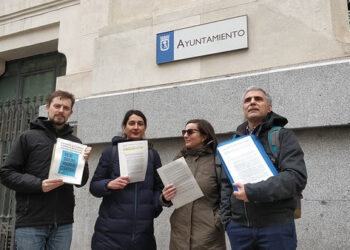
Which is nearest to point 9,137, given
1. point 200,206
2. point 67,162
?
point 67,162

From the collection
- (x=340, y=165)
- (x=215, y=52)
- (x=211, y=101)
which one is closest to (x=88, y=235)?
(x=211, y=101)

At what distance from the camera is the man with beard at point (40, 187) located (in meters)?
2.82

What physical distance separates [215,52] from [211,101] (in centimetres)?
64

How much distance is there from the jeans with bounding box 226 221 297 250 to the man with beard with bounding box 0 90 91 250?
4.56ft

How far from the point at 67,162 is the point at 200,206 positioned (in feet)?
3.63

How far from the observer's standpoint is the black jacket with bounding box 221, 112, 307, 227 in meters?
2.22

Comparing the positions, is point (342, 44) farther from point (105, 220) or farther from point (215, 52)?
point (105, 220)

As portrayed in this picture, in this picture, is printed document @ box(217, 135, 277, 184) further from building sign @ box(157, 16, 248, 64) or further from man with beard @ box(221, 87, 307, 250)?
building sign @ box(157, 16, 248, 64)

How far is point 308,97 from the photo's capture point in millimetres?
3719

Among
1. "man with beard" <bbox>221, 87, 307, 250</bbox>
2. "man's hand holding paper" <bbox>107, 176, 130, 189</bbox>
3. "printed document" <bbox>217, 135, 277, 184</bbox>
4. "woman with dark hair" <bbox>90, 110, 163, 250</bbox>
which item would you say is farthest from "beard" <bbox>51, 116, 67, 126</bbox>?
"man with beard" <bbox>221, 87, 307, 250</bbox>

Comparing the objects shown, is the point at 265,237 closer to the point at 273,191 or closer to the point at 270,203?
the point at 270,203

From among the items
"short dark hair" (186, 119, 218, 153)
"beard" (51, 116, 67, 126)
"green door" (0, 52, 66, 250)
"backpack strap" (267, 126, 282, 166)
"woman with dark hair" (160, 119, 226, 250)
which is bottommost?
"woman with dark hair" (160, 119, 226, 250)

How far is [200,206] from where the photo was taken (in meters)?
2.88

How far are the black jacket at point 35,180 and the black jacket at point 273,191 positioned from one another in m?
1.30
